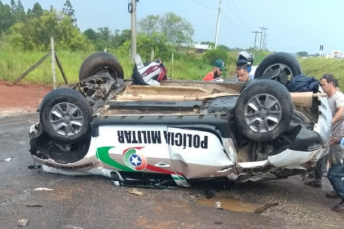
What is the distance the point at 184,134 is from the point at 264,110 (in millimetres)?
914

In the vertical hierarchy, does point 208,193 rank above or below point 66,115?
below

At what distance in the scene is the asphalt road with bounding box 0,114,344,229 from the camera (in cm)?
437

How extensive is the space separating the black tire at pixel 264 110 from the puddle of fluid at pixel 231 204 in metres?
0.85

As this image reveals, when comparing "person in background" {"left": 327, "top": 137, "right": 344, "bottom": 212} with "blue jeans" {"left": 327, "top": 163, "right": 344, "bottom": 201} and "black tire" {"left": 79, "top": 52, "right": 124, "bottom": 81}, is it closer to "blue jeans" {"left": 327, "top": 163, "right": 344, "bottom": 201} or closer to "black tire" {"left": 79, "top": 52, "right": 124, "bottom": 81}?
"blue jeans" {"left": 327, "top": 163, "right": 344, "bottom": 201}

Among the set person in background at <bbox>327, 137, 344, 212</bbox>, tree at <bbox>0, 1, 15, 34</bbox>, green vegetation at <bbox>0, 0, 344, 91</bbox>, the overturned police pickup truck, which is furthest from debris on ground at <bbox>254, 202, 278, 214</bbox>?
tree at <bbox>0, 1, 15, 34</bbox>

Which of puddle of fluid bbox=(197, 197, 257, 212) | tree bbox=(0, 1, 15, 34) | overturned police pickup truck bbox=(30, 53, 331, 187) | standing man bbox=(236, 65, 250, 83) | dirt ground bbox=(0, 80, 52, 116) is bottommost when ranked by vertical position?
dirt ground bbox=(0, 80, 52, 116)

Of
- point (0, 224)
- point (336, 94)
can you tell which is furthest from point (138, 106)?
point (336, 94)

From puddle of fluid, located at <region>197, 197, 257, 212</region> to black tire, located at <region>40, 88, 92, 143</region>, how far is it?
1646 mm

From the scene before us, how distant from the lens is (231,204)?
16.6 feet

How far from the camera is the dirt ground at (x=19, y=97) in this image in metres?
11.8

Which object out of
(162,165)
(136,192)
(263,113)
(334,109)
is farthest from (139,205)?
(334,109)

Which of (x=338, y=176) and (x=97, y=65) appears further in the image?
(x=97, y=65)

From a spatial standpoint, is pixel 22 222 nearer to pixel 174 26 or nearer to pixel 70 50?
pixel 70 50

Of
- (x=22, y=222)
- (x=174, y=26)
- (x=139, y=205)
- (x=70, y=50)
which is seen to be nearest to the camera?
(x=22, y=222)
